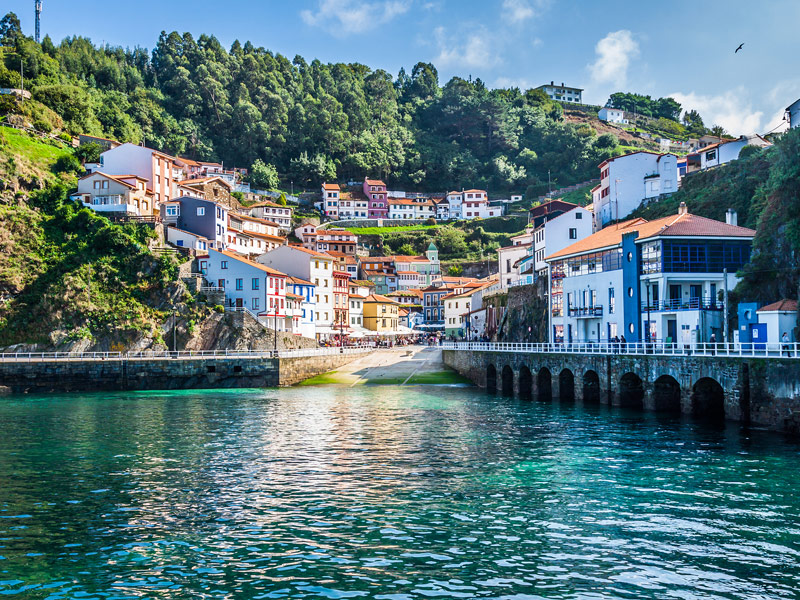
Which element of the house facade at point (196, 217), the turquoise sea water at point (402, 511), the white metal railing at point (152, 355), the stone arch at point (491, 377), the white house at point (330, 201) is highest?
the white house at point (330, 201)

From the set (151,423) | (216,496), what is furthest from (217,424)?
(216,496)

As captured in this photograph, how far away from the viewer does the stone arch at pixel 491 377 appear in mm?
72500

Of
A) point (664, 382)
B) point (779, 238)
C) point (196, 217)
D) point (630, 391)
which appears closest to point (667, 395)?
point (664, 382)

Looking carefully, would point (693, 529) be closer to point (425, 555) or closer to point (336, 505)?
point (425, 555)

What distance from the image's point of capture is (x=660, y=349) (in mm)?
50094

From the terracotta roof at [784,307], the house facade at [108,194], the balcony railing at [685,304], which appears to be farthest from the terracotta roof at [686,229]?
the house facade at [108,194]

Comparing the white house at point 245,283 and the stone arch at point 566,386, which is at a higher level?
the white house at point 245,283

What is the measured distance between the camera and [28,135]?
4318 inches

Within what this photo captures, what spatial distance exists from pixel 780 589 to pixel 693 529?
184 inches

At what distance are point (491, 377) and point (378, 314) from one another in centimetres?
5249

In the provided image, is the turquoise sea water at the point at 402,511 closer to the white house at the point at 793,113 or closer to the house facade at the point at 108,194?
the white house at the point at 793,113

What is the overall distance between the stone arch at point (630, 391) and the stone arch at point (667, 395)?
8.19ft

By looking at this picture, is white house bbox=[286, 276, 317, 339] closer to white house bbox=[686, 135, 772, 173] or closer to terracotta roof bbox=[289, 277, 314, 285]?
terracotta roof bbox=[289, 277, 314, 285]

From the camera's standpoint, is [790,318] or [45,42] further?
[45,42]
